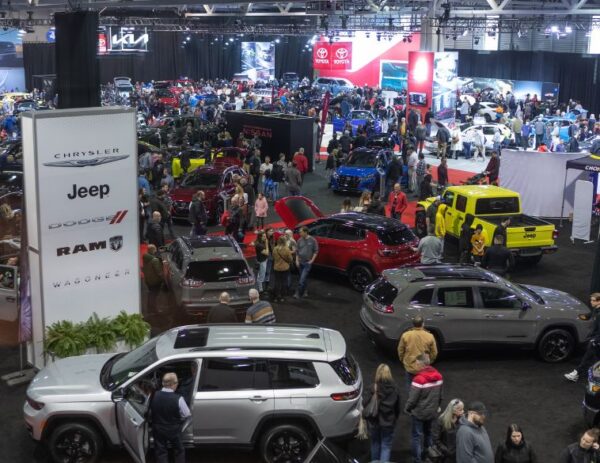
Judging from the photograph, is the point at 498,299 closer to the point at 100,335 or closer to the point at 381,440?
the point at 381,440

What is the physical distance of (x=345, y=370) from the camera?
364 inches

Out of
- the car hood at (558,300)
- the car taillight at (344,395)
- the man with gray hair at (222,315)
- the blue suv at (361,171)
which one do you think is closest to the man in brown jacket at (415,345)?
the car taillight at (344,395)

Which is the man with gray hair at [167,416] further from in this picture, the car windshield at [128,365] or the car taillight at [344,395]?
the car taillight at [344,395]

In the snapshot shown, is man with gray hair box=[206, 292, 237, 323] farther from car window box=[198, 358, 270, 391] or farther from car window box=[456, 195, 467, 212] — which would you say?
car window box=[456, 195, 467, 212]

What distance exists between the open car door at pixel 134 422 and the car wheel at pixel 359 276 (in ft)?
25.3

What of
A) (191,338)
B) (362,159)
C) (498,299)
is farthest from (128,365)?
(362,159)

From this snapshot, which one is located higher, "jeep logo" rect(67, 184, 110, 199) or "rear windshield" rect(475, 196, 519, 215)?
"jeep logo" rect(67, 184, 110, 199)

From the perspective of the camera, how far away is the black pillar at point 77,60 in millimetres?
13258

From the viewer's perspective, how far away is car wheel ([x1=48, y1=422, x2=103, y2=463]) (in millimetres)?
8875

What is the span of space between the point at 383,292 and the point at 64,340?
4777 mm

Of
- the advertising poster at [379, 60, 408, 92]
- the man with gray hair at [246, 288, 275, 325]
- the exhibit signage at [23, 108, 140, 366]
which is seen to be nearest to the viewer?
the exhibit signage at [23, 108, 140, 366]

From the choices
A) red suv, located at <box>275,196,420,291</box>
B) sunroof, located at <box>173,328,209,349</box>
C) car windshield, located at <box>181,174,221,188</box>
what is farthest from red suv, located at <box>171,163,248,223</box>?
sunroof, located at <box>173,328,209,349</box>

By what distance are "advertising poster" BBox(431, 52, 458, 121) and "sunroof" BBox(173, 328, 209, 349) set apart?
25651 mm

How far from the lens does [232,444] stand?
898 cm
